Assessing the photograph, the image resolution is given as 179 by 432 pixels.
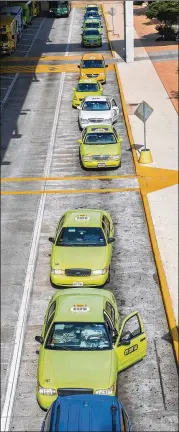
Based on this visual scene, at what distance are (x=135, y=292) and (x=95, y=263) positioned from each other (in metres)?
1.28

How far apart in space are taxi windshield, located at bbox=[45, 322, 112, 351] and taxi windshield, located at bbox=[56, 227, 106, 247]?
4834mm

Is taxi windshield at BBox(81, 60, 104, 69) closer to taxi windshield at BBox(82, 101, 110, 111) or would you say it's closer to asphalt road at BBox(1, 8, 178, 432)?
asphalt road at BBox(1, 8, 178, 432)

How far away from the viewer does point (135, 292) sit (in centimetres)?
2025

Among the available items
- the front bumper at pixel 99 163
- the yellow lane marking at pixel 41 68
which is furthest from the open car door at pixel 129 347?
the yellow lane marking at pixel 41 68

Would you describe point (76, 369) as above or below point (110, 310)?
above

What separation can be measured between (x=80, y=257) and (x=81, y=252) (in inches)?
9.7

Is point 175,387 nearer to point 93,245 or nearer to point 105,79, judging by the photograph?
point 93,245

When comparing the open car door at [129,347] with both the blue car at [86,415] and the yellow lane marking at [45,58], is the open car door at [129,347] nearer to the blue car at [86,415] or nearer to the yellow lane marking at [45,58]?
the blue car at [86,415]

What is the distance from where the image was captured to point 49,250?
2308cm

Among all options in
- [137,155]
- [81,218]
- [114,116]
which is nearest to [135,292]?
[81,218]

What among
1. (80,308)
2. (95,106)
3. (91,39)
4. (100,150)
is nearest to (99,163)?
(100,150)

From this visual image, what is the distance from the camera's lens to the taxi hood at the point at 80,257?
19.8 m

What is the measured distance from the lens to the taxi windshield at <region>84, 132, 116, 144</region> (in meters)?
30.5

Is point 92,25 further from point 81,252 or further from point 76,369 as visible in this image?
point 76,369
